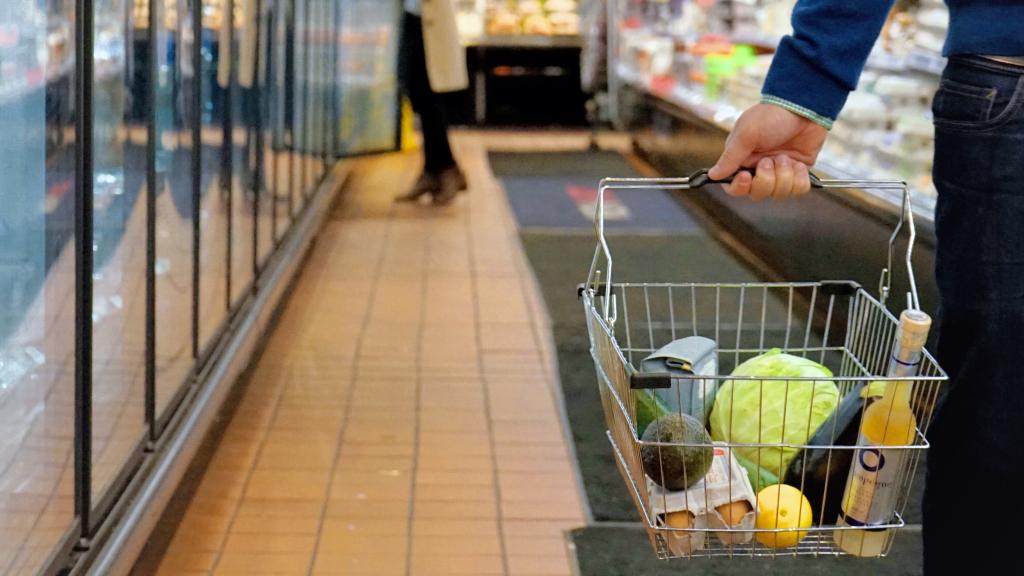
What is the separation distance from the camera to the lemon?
141 centimetres

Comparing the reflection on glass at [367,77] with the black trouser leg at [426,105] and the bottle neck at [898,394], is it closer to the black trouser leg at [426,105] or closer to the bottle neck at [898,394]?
the black trouser leg at [426,105]

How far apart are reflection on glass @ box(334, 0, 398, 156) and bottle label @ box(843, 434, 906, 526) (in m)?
5.76

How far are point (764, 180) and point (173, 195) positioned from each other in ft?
5.95

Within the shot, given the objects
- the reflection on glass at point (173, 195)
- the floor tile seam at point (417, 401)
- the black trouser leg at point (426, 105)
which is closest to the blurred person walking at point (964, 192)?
the floor tile seam at point (417, 401)

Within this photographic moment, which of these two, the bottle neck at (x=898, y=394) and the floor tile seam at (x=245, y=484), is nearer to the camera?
the bottle neck at (x=898, y=394)

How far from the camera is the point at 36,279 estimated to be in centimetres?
203

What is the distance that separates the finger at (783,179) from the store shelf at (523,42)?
1000cm

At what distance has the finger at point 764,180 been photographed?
156 centimetres

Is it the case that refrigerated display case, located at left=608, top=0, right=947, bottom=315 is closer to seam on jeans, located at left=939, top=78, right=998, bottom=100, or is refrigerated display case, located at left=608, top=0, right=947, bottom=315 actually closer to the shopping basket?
seam on jeans, located at left=939, top=78, right=998, bottom=100

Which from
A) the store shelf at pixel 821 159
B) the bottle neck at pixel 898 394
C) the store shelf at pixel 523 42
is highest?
the store shelf at pixel 523 42

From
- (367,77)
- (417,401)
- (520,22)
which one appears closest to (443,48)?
(367,77)

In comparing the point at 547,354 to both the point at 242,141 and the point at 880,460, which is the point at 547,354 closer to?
the point at 242,141

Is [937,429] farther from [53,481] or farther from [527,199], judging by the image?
[527,199]

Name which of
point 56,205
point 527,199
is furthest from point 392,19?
point 56,205
